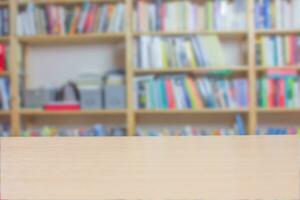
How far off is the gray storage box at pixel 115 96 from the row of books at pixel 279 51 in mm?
1101

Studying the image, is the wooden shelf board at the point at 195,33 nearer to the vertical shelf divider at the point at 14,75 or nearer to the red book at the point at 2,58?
the vertical shelf divider at the point at 14,75

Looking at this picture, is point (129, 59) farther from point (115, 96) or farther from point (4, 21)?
point (4, 21)

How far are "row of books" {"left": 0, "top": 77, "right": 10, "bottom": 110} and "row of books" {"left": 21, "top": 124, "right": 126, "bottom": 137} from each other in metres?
0.28

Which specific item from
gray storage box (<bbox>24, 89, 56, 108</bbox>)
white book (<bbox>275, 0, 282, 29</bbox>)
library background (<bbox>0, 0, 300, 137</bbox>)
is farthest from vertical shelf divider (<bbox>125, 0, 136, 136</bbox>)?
white book (<bbox>275, 0, 282, 29</bbox>)

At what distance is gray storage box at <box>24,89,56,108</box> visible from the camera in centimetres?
268

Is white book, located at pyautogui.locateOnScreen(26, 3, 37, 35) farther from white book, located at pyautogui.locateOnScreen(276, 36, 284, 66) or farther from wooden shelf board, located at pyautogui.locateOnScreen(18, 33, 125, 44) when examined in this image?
white book, located at pyautogui.locateOnScreen(276, 36, 284, 66)

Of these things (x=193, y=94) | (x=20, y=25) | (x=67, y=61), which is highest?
(x=20, y=25)

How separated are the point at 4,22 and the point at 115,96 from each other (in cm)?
112

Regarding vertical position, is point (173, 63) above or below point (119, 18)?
below

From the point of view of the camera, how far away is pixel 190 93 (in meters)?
2.58

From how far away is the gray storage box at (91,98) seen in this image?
261 centimetres
